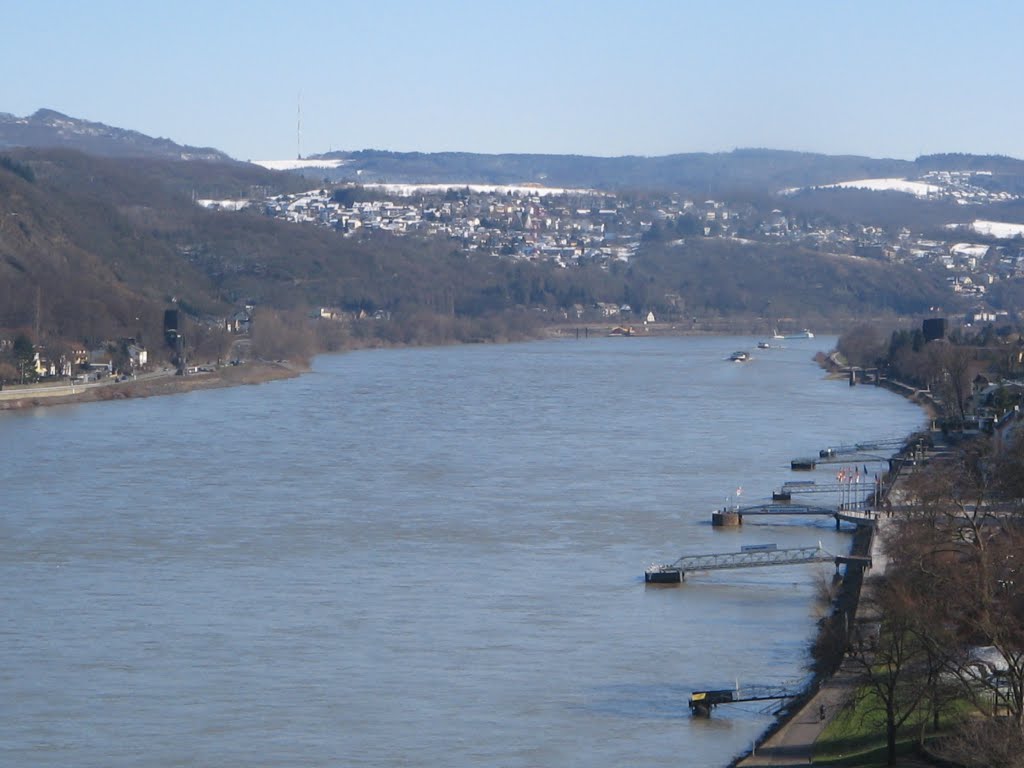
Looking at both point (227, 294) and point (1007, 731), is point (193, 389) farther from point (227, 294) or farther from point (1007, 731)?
point (1007, 731)

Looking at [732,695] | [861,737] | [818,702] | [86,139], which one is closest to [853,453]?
[732,695]

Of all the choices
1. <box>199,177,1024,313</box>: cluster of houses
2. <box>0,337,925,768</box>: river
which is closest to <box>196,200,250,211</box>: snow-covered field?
<box>199,177,1024,313</box>: cluster of houses

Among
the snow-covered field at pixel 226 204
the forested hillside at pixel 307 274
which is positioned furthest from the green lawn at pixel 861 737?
the snow-covered field at pixel 226 204

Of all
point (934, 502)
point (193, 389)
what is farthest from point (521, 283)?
point (934, 502)

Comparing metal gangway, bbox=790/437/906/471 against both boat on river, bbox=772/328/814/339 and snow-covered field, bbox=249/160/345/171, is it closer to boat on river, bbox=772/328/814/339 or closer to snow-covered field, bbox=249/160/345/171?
boat on river, bbox=772/328/814/339

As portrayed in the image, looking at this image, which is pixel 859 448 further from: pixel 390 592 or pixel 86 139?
pixel 86 139

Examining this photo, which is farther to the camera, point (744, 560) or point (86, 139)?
point (86, 139)
